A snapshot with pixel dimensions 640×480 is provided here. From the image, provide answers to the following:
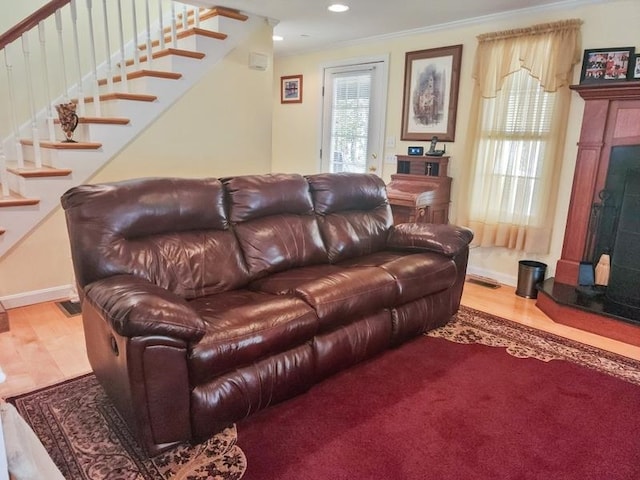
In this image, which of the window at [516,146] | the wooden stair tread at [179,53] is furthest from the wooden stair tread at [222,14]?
the window at [516,146]

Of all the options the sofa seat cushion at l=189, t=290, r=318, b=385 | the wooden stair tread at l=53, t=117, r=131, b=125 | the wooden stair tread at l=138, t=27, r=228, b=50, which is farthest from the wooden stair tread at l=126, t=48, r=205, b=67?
the sofa seat cushion at l=189, t=290, r=318, b=385

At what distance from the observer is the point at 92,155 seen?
10.9ft

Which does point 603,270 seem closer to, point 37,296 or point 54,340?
point 54,340

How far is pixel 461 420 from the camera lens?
2.01 metres

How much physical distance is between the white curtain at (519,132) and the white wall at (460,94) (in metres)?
0.10

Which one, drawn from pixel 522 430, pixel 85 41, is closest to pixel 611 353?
pixel 522 430

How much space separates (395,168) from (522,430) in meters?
3.35

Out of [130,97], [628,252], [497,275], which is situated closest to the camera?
[628,252]

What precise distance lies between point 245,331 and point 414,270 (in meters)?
1.19

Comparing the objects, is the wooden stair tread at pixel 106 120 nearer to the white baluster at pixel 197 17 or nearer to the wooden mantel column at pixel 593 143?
the white baluster at pixel 197 17

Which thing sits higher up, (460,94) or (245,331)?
(460,94)

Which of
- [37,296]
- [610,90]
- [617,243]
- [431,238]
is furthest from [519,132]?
[37,296]

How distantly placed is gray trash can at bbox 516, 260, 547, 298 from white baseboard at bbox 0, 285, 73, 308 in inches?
142

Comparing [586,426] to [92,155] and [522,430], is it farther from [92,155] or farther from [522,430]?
[92,155]
